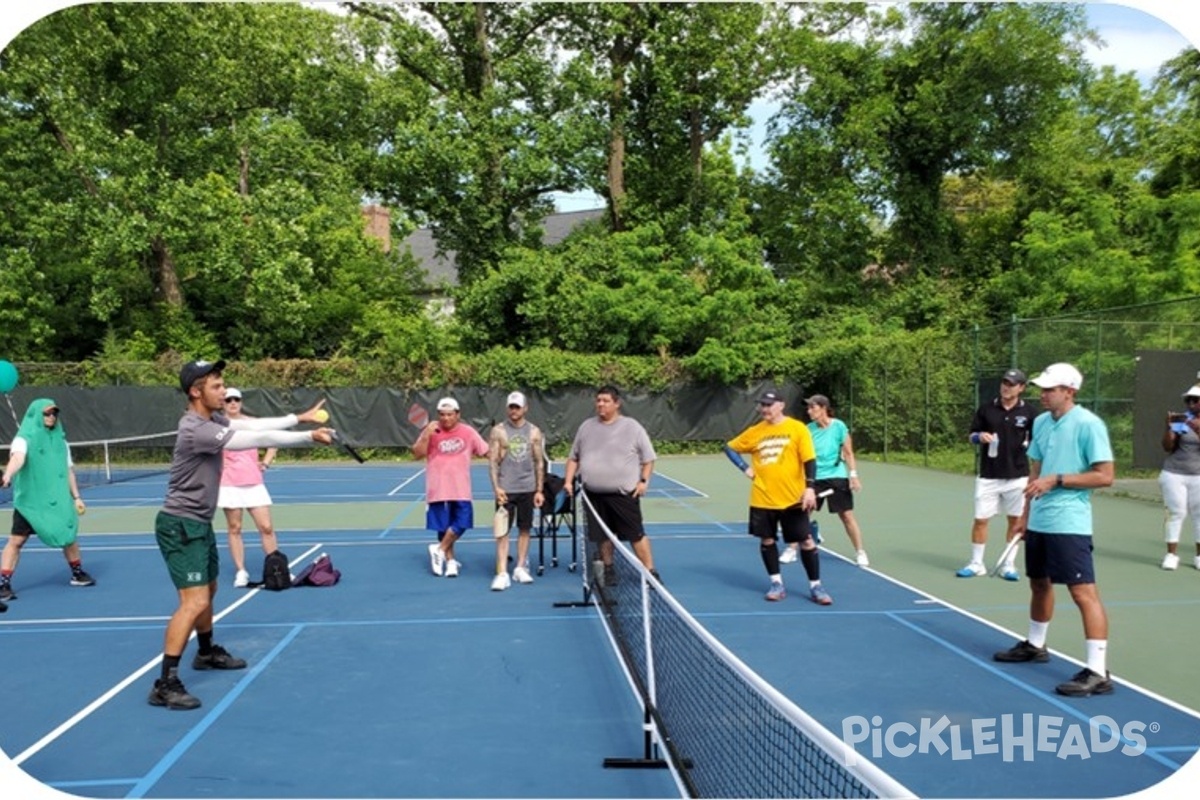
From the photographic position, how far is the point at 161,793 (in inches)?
163

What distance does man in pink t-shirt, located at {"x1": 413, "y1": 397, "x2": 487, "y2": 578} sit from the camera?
8.68m

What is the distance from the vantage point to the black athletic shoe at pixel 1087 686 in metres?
5.21

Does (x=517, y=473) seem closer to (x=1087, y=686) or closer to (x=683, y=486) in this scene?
(x=1087, y=686)

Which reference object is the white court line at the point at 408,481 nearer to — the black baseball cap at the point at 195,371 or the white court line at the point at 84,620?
the white court line at the point at 84,620

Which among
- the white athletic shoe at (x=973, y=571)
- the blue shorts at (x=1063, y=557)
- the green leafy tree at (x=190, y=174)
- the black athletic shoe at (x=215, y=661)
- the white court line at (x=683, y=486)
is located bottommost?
the white court line at (x=683, y=486)

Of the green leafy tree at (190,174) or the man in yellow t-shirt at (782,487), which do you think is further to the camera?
the green leafy tree at (190,174)

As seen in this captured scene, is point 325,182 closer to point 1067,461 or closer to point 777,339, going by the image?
point 777,339

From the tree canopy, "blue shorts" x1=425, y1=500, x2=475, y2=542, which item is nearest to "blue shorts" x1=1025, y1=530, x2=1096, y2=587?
"blue shorts" x1=425, y1=500, x2=475, y2=542

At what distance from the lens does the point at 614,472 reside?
7719 millimetres

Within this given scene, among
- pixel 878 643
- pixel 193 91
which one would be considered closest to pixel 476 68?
pixel 193 91

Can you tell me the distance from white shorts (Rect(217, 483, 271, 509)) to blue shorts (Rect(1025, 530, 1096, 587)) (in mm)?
6727

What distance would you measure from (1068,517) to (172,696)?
574 cm

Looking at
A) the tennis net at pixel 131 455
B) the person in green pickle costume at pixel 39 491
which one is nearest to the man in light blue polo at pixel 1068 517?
the person in green pickle costume at pixel 39 491

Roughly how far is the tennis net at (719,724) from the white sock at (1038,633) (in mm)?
2213
